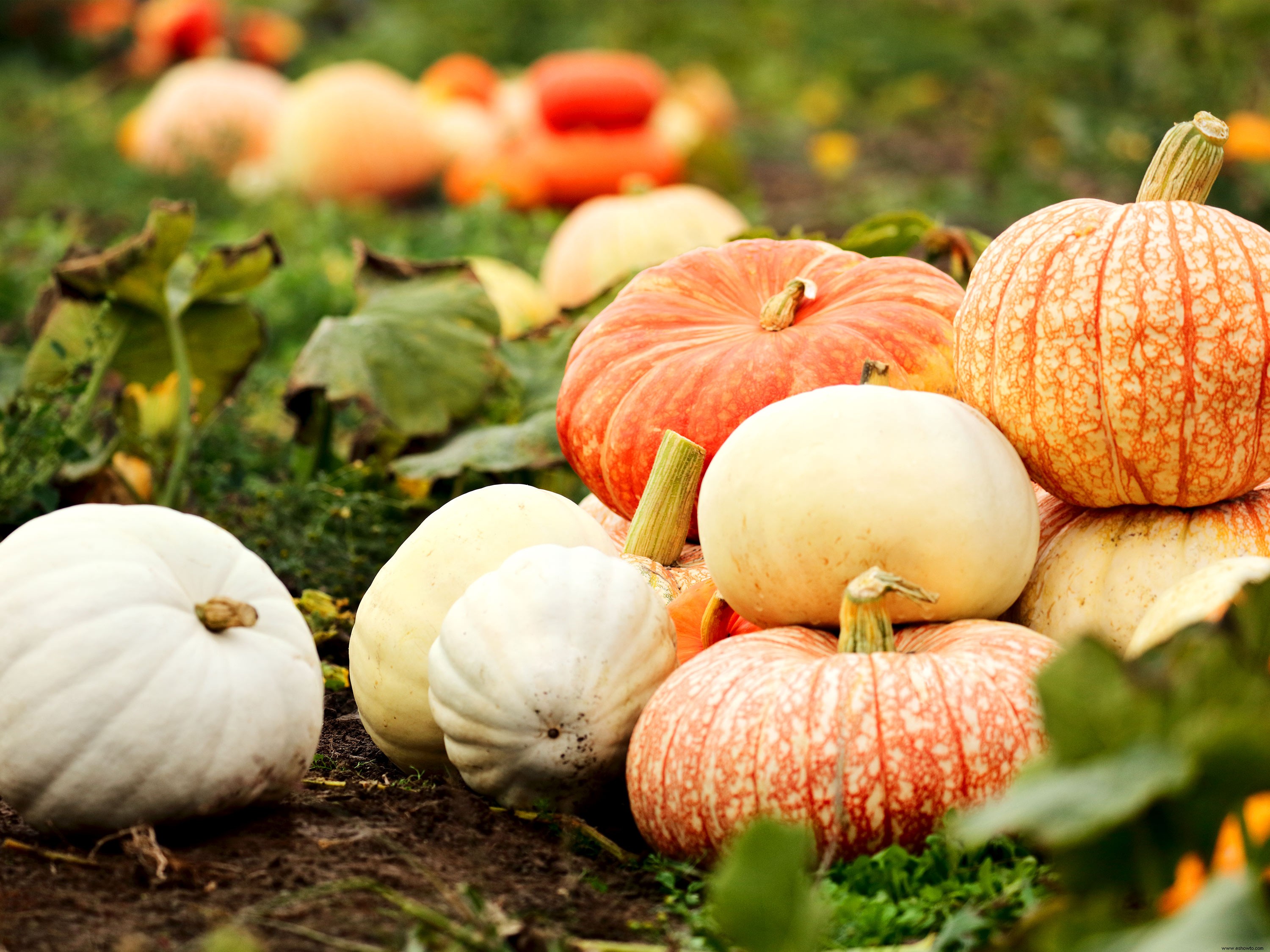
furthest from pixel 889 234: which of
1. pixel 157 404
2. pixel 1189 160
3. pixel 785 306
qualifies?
pixel 157 404

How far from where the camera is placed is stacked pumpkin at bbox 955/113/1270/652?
226 centimetres

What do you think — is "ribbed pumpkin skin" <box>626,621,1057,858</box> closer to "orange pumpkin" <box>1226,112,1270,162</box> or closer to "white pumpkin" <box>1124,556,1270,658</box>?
"white pumpkin" <box>1124,556,1270,658</box>

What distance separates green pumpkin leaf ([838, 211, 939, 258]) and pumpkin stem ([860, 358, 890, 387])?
44.9 inches

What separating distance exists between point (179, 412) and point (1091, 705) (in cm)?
303

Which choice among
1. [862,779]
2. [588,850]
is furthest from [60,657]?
[862,779]

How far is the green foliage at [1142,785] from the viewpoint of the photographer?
3.90ft

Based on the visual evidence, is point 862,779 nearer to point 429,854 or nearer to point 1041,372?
point 429,854

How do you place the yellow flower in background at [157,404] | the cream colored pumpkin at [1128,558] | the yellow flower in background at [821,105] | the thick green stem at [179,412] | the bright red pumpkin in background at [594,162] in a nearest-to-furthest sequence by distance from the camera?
the cream colored pumpkin at [1128,558] < the thick green stem at [179,412] < the yellow flower in background at [157,404] < the bright red pumpkin in background at [594,162] < the yellow flower in background at [821,105]

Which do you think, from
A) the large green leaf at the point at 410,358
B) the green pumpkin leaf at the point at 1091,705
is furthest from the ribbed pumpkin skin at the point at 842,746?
the large green leaf at the point at 410,358

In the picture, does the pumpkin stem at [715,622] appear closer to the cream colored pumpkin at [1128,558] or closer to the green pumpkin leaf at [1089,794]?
the cream colored pumpkin at [1128,558]

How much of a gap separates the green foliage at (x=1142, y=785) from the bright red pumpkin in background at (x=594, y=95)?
6585 mm

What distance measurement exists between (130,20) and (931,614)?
11.2m

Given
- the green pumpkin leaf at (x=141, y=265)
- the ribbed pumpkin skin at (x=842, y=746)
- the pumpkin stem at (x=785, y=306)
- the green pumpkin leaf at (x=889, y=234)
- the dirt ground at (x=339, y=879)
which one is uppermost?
the green pumpkin leaf at (x=141, y=265)

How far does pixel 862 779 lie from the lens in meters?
1.98
